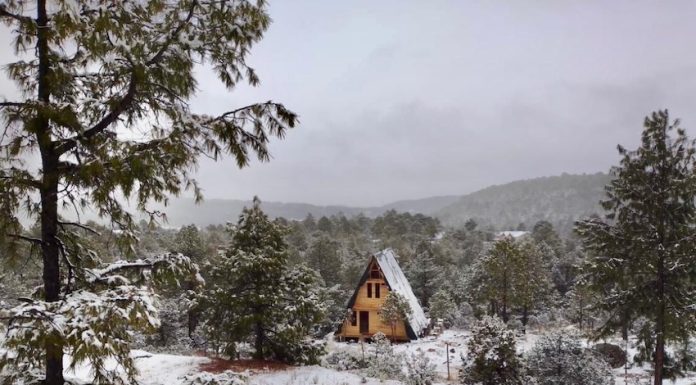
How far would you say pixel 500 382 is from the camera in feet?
44.8

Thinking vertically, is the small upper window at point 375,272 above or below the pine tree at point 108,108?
below

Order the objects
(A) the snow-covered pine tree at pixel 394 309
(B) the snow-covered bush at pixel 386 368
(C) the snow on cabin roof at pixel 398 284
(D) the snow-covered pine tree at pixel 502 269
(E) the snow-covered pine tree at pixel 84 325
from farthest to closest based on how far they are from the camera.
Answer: (D) the snow-covered pine tree at pixel 502 269 < (C) the snow on cabin roof at pixel 398 284 < (A) the snow-covered pine tree at pixel 394 309 < (B) the snow-covered bush at pixel 386 368 < (E) the snow-covered pine tree at pixel 84 325

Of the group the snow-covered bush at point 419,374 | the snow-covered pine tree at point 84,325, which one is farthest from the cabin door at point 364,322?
the snow-covered pine tree at point 84,325

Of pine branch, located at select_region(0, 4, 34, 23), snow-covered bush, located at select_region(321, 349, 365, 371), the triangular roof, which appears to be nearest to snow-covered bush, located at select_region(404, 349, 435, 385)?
snow-covered bush, located at select_region(321, 349, 365, 371)

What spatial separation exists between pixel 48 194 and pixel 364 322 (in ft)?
109

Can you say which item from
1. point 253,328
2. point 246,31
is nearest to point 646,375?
point 253,328

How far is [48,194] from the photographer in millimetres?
5148

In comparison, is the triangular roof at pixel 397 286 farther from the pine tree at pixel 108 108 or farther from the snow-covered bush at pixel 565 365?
the pine tree at pixel 108 108

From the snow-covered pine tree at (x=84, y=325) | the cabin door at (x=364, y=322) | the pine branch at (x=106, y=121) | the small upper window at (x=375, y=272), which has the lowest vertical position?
the cabin door at (x=364, y=322)

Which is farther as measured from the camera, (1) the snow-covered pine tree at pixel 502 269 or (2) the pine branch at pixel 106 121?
(1) the snow-covered pine tree at pixel 502 269

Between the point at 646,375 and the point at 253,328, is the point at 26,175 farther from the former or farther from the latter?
the point at 646,375

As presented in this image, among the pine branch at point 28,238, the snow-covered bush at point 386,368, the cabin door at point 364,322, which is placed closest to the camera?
the pine branch at point 28,238

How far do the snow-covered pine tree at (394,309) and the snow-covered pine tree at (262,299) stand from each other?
55.0 feet

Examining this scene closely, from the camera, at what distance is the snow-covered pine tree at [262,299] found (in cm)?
1608
